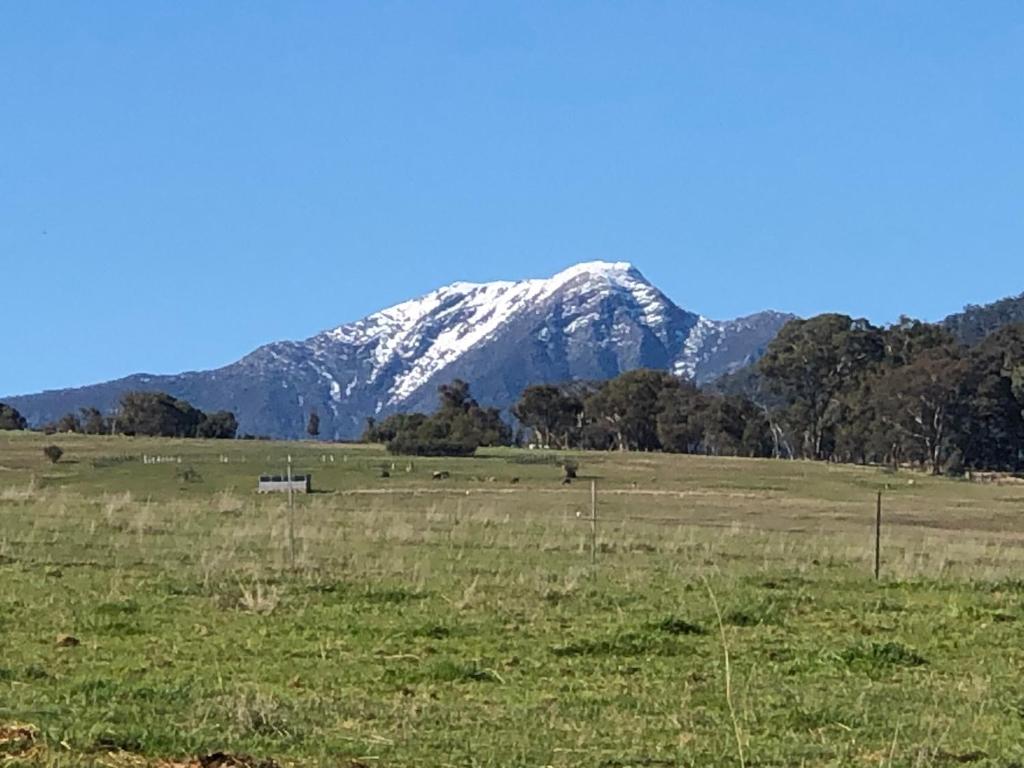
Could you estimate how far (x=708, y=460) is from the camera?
90000mm

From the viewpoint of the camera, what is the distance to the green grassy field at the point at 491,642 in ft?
33.1

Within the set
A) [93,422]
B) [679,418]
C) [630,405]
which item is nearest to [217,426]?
[93,422]

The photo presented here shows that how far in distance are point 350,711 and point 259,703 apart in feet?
2.38

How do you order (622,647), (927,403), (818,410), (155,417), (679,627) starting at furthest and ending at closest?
(155,417), (818,410), (927,403), (679,627), (622,647)

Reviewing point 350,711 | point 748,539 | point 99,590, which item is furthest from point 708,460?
point 350,711

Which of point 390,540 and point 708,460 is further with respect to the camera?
point 708,460

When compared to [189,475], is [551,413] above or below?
above

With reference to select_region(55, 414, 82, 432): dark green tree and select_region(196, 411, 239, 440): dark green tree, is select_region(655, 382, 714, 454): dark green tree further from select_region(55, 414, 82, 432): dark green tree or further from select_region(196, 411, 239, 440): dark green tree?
select_region(55, 414, 82, 432): dark green tree

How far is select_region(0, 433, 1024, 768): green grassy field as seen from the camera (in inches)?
397

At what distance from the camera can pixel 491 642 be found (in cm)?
1562

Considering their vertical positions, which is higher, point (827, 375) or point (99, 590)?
point (827, 375)

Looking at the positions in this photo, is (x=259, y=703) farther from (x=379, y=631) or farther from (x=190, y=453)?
(x=190, y=453)

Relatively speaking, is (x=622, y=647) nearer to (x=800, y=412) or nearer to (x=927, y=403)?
(x=927, y=403)

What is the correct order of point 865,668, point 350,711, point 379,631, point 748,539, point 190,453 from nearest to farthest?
point 350,711, point 865,668, point 379,631, point 748,539, point 190,453
